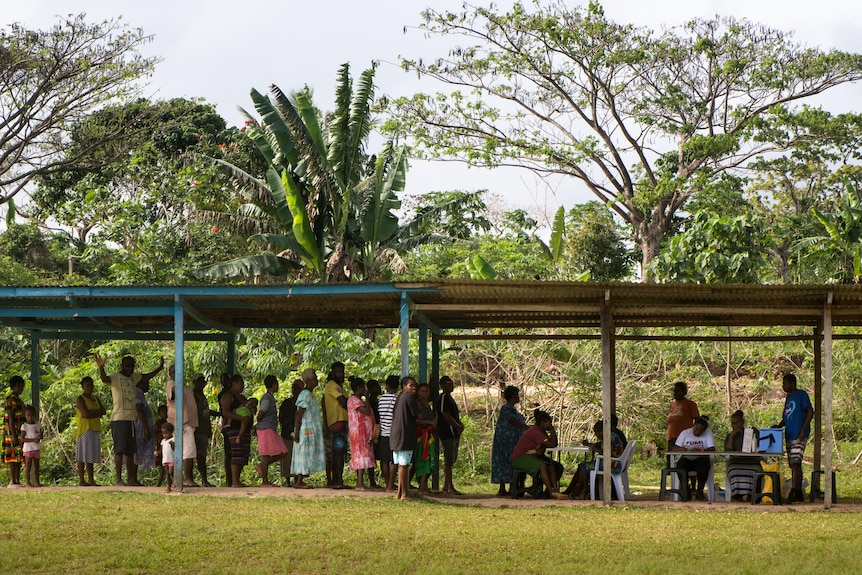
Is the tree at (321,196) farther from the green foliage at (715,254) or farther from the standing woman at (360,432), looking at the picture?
the standing woman at (360,432)

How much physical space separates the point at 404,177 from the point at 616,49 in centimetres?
1007

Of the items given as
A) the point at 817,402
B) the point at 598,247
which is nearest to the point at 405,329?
the point at 817,402

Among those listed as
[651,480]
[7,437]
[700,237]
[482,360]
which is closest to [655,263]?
[700,237]

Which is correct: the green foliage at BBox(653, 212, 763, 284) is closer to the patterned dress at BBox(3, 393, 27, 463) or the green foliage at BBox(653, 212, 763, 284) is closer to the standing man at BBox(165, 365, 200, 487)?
the standing man at BBox(165, 365, 200, 487)

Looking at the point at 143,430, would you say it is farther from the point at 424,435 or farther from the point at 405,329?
the point at 405,329

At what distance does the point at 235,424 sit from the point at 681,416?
16.4 ft

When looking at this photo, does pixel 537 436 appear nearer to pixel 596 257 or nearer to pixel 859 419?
pixel 859 419

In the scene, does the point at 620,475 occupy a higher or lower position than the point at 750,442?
lower

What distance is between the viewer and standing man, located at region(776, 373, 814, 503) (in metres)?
11.9

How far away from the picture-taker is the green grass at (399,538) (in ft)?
26.7

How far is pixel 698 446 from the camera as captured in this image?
11930 mm

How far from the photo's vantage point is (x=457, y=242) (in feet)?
83.3

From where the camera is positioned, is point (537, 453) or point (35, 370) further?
point (35, 370)

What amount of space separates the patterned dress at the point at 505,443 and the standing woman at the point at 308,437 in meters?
1.93
